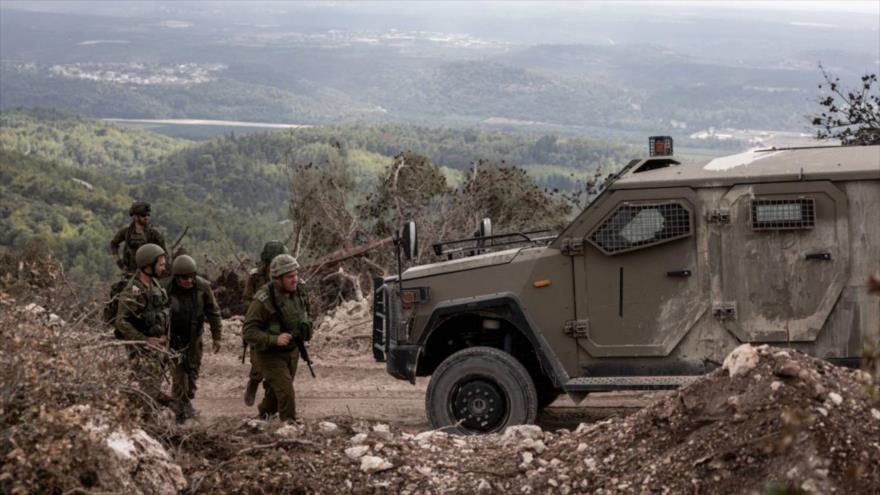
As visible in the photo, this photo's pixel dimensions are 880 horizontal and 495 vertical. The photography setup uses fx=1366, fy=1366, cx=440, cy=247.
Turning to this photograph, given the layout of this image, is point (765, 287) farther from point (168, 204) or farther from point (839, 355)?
point (168, 204)

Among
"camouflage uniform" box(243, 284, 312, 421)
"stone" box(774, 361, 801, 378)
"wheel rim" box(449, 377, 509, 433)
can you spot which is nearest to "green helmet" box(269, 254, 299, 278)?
"camouflage uniform" box(243, 284, 312, 421)

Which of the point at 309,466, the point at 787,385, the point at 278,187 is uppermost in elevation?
the point at 787,385

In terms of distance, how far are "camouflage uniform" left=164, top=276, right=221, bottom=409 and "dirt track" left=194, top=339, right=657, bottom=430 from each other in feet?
1.82

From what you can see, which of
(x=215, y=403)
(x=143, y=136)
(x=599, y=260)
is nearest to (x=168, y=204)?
(x=215, y=403)

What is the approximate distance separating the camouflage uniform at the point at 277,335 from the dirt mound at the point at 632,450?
4.01ft

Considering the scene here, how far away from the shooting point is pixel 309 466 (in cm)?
802

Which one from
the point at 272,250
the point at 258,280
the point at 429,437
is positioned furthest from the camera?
the point at 258,280

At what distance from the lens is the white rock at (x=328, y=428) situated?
859 centimetres

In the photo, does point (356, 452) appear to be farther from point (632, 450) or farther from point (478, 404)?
point (478, 404)

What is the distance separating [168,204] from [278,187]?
18.4m

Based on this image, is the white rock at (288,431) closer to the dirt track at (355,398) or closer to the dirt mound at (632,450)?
the dirt mound at (632,450)

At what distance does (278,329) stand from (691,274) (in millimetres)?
3003

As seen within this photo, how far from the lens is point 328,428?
28.5ft

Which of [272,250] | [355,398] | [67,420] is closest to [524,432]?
[272,250]
